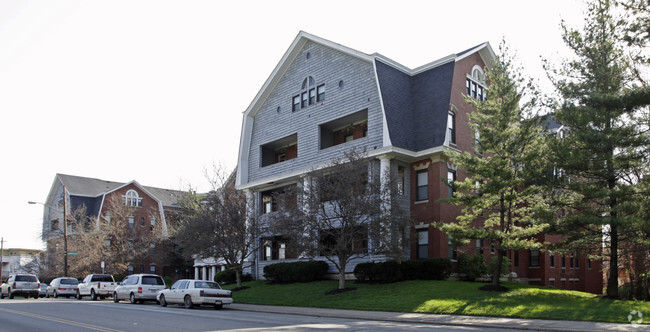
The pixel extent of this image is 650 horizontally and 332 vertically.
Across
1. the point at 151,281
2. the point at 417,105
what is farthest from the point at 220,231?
the point at 417,105

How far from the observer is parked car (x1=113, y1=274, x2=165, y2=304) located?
30188 millimetres

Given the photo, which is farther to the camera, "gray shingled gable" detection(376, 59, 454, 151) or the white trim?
"gray shingled gable" detection(376, 59, 454, 151)

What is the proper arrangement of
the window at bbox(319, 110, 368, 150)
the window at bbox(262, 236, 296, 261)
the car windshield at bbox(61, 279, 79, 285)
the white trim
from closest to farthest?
the white trim
the window at bbox(319, 110, 368, 150)
the car windshield at bbox(61, 279, 79, 285)
the window at bbox(262, 236, 296, 261)

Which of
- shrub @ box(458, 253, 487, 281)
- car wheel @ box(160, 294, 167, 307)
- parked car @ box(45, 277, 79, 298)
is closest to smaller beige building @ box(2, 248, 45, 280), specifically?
parked car @ box(45, 277, 79, 298)

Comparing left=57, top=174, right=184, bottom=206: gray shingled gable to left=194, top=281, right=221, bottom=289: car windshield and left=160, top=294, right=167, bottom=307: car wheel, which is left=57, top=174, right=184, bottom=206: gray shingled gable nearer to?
left=160, top=294, right=167, bottom=307: car wheel

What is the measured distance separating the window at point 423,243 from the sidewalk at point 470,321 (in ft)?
31.3

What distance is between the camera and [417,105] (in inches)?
1334

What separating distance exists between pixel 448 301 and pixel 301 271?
41.8ft

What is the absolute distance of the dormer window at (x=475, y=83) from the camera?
113 ft

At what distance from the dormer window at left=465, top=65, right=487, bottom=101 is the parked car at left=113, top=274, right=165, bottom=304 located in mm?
21268

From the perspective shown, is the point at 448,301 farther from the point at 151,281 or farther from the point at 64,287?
the point at 64,287

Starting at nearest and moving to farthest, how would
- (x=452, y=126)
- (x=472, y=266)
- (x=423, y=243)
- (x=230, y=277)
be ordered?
1. (x=472, y=266)
2. (x=423, y=243)
3. (x=452, y=126)
4. (x=230, y=277)

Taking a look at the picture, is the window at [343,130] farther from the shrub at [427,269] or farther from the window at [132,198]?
the window at [132,198]

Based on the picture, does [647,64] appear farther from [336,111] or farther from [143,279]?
[143,279]
